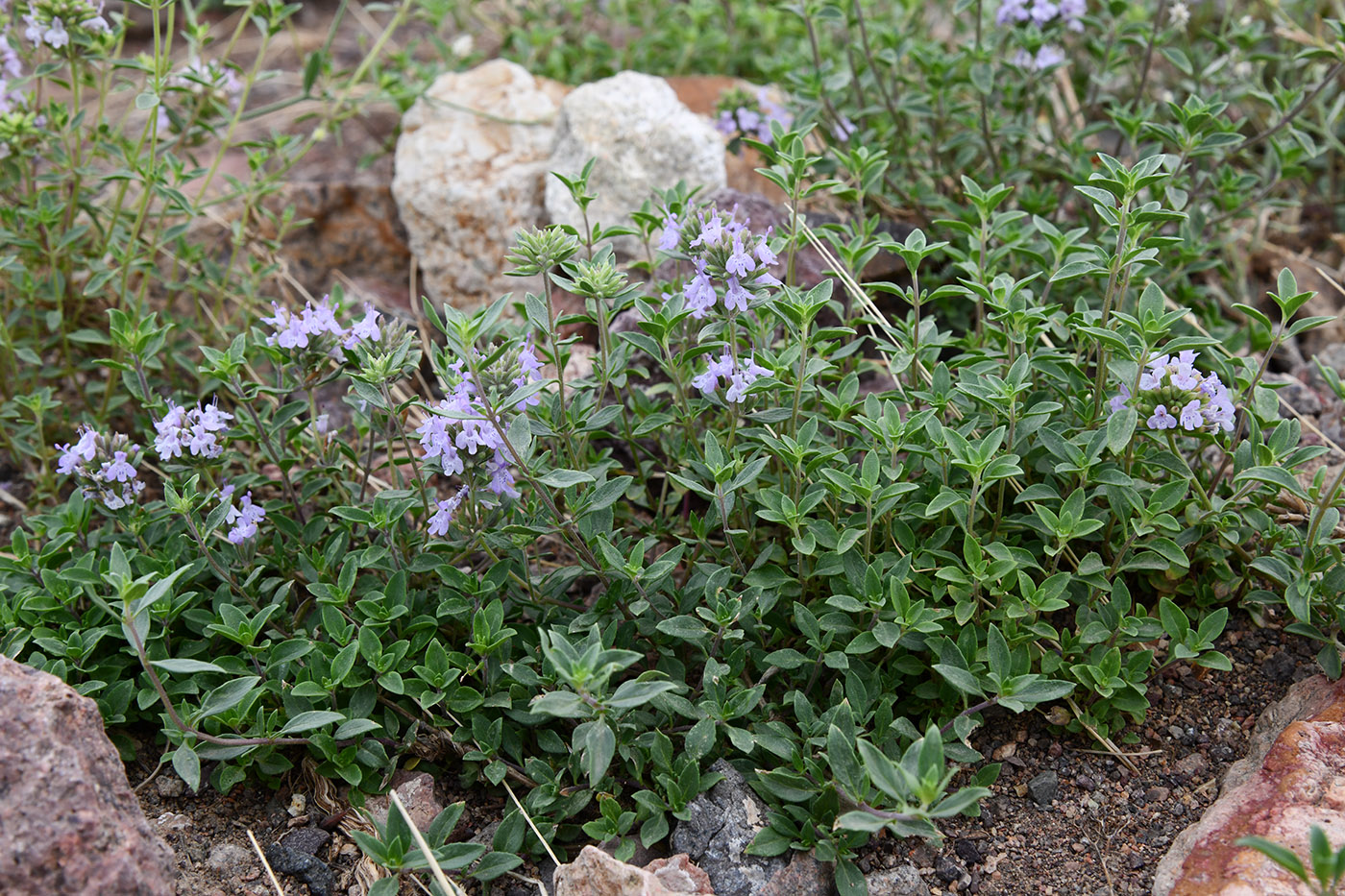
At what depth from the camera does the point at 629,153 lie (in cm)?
454

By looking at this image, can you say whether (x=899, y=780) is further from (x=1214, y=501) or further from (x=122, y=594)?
(x=122, y=594)

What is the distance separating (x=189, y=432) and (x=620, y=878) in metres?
1.78

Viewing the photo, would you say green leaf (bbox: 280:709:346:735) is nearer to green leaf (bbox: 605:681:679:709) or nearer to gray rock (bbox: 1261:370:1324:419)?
green leaf (bbox: 605:681:679:709)

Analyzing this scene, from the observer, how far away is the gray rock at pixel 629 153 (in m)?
4.51

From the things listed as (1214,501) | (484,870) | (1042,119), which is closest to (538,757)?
(484,870)

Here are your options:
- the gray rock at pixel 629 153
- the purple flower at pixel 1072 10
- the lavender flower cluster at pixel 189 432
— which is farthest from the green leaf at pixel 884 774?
the purple flower at pixel 1072 10

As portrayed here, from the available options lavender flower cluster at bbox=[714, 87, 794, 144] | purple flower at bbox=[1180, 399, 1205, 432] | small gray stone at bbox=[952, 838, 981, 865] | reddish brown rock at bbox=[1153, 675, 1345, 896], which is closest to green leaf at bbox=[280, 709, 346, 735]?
small gray stone at bbox=[952, 838, 981, 865]

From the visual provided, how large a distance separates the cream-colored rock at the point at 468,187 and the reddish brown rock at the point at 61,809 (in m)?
2.56

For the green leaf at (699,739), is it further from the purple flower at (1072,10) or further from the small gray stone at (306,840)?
the purple flower at (1072,10)

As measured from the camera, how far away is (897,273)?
4398mm

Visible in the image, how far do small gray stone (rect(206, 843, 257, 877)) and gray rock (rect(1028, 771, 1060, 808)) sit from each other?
2.05 meters

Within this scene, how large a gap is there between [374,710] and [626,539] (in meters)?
0.85

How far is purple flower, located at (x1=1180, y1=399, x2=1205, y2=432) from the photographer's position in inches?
108

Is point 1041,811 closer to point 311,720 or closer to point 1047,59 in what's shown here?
point 311,720
